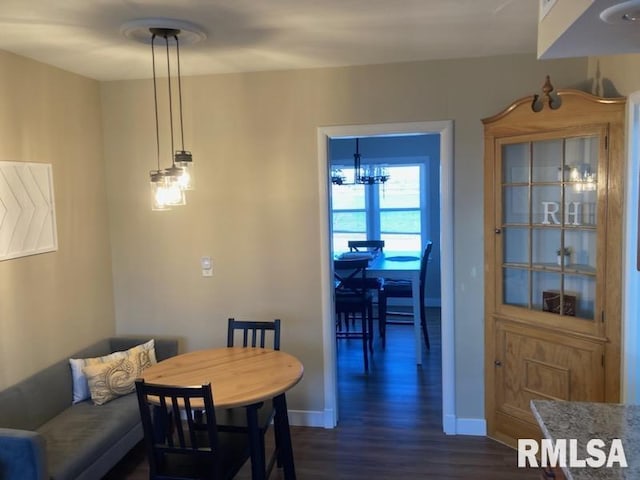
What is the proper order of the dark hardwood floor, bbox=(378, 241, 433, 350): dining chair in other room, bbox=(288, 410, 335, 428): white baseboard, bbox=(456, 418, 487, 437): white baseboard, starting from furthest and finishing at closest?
bbox=(378, 241, 433, 350): dining chair in other room < bbox=(288, 410, 335, 428): white baseboard < bbox=(456, 418, 487, 437): white baseboard < the dark hardwood floor

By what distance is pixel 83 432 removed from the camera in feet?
9.45

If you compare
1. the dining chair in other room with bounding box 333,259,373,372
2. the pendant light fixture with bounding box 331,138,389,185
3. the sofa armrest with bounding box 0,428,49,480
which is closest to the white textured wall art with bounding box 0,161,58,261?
the sofa armrest with bounding box 0,428,49,480

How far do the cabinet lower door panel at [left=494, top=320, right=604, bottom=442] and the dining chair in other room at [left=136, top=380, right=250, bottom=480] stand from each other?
175 centimetres

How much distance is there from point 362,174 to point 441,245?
12.5 feet

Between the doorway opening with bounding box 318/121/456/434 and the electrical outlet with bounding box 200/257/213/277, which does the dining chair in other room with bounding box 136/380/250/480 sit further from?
the electrical outlet with bounding box 200/257/213/277

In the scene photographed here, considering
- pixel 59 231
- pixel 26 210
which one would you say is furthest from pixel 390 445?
pixel 26 210

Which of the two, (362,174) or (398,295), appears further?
(362,174)

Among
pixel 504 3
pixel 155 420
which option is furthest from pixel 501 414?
pixel 504 3

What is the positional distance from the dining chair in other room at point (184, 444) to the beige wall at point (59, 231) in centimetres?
115

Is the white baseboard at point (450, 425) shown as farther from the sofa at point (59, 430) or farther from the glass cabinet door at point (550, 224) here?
the sofa at point (59, 430)

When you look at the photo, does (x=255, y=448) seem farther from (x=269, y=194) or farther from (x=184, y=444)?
(x=269, y=194)

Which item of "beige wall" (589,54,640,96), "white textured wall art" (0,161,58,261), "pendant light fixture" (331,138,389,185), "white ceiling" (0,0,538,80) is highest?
"white ceiling" (0,0,538,80)

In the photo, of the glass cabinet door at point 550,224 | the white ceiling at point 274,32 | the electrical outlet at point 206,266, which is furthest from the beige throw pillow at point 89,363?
the glass cabinet door at point 550,224

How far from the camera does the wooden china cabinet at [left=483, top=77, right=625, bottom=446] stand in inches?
111
